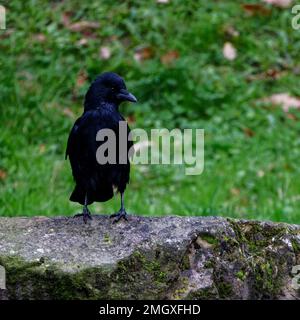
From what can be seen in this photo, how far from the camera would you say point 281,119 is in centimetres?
825

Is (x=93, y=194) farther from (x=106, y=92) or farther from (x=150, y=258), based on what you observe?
(x=150, y=258)

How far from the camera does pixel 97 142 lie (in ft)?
15.0

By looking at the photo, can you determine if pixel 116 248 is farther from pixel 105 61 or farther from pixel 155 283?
pixel 105 61

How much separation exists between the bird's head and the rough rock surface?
2.28 feet

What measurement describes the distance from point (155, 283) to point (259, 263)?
539 millimetres

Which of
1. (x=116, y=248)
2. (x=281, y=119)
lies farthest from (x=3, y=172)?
(x=116, y=248)

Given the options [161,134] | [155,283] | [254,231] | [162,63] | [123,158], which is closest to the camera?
[155,283]

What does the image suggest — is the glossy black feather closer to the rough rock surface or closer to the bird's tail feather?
the bird's tail feather

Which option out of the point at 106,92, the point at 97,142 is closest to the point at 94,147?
the point at 97,142

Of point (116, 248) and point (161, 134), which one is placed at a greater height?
point (161, 134)

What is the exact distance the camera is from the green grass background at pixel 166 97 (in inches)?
277

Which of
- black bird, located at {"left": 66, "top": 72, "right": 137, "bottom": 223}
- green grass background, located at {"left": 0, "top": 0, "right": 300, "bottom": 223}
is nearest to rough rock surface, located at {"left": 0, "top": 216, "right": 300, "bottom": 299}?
black bird, located at {"left": 66, "top": 72, "right": 137, "bottom": 223}

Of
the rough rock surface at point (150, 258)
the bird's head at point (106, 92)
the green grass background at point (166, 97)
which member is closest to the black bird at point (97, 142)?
the bird's head at point (106, 92)
